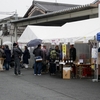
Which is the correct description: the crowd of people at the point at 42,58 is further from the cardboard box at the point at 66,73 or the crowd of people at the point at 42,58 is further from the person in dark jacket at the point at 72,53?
the cardboard box at the point at 66,73

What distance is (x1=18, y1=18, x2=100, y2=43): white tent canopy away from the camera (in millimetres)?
14391

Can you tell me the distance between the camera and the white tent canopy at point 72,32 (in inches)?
567

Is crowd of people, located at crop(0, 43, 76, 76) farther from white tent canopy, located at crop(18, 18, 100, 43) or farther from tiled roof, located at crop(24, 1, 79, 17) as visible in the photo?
tiled roof, located at crop(24, 1, 79, 17)

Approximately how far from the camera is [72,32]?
16203 mm

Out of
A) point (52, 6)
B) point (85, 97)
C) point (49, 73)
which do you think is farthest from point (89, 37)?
point (52, 6)

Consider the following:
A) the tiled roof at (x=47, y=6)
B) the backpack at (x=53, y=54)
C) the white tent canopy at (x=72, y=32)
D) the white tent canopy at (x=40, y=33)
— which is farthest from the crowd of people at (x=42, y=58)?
the tiled roof at (x=47, y=6)

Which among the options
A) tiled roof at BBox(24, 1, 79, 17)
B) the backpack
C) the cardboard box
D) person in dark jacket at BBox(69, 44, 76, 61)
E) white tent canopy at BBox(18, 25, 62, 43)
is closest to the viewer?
the cardboard box

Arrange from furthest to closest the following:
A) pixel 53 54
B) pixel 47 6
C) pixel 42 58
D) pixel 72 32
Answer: pixel 47 6 < pixel 72 32 < pixel 42 58 < pixel 53 54

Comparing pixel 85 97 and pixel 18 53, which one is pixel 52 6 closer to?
pixel 18 53

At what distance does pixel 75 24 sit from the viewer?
56.4 feet

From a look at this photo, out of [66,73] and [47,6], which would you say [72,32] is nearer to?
[66,73]

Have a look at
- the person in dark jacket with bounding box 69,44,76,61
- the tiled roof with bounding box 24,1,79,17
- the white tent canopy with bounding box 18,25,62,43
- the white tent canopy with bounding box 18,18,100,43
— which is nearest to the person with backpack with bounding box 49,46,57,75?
the white tent canopy with bounding box 18,18,100,43

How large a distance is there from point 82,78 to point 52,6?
2528 centimetres

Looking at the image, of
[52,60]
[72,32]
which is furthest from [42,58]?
[72,32]
